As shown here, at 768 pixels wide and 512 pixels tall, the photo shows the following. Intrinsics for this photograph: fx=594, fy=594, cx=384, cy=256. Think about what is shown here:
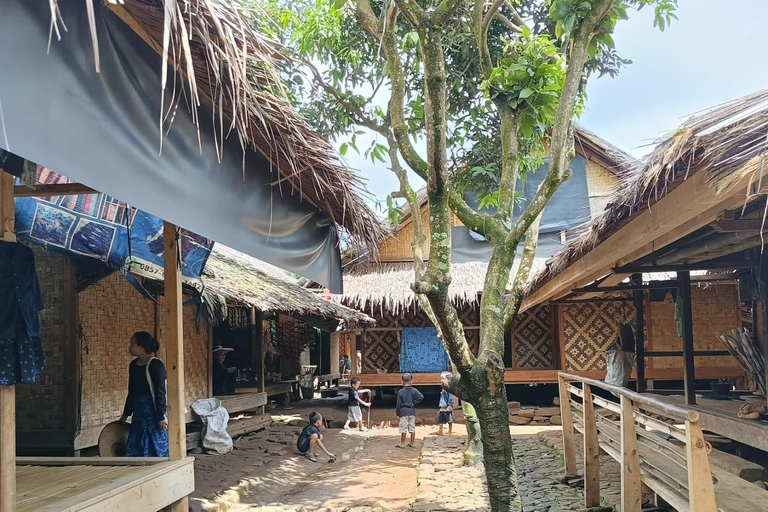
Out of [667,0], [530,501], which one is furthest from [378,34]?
[530,501]

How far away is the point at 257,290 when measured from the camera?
9.90 metres

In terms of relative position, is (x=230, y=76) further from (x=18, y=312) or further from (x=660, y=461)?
(x=660, y=461)

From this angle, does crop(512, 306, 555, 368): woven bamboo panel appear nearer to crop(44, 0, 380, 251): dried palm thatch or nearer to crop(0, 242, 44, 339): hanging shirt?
crop(44, 0, 380, 251): dried palm thatch

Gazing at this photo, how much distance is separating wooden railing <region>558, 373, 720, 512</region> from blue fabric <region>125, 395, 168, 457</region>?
3.79 metres

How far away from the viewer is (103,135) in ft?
6.97

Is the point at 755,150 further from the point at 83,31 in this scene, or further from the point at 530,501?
the point at 530,501

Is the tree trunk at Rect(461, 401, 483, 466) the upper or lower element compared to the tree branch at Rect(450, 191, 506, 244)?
lower

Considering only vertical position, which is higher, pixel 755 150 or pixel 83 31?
pixel 83 31

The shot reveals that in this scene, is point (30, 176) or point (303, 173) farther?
point (303, 173)

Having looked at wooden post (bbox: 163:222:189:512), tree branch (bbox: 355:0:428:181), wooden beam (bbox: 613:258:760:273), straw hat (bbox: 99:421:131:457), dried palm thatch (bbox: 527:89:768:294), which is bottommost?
straw hat (bbox: 99:421:131:457)

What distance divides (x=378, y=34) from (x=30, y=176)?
8.13 ft

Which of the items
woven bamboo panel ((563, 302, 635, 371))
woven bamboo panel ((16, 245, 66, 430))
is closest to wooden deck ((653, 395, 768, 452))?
woven bamboo panel ((16, 245, 66, 430))

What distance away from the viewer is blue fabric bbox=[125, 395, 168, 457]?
5.14m

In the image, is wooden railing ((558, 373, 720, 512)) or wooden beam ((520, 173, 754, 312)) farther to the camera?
wooden beam ((520, 173, 754, 312))
